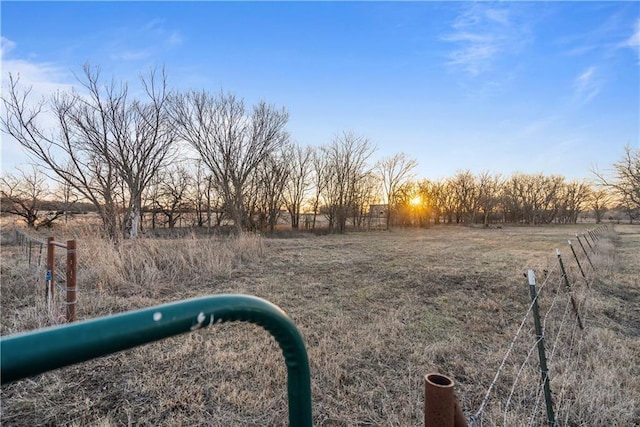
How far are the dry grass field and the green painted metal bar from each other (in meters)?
2.02

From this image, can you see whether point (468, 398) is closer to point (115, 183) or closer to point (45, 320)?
point (45, 320)

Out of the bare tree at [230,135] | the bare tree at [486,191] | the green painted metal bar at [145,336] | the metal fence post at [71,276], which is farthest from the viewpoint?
the bare tree at [486,191]

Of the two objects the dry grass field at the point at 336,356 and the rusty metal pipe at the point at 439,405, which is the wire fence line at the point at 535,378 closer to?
the dry grass field at the point at 336,356

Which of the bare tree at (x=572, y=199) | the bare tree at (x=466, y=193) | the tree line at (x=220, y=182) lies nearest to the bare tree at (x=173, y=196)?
the tree line at (x=220, y=182)

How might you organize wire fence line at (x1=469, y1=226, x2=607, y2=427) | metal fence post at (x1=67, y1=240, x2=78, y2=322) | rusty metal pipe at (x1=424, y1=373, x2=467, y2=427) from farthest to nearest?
metal fence post at (x1=67, y1=240, x2=78, y2=322), wire fence line at (x1=469, y1=226, x2=607, y2=427), rusty metal pipe at (x1=424, y1=373, x2=467, y2=427)

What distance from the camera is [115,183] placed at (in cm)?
1138

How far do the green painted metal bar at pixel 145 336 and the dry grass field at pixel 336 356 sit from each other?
2022 mm

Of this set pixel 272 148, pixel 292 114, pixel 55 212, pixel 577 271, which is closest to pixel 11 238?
pixel 55 212

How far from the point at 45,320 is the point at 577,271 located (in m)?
9.73

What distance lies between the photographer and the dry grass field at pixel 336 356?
7.86ft

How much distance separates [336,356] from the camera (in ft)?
10.6

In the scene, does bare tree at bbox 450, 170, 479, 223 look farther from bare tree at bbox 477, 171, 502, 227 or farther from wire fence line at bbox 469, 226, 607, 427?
wire fence line at bbox 469, 226, 607, 427

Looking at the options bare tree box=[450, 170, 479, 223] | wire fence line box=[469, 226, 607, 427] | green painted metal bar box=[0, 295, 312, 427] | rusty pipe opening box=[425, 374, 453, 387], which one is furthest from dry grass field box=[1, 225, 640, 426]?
bare tree box=[450, 170, 479, 223]

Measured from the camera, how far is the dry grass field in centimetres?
239
